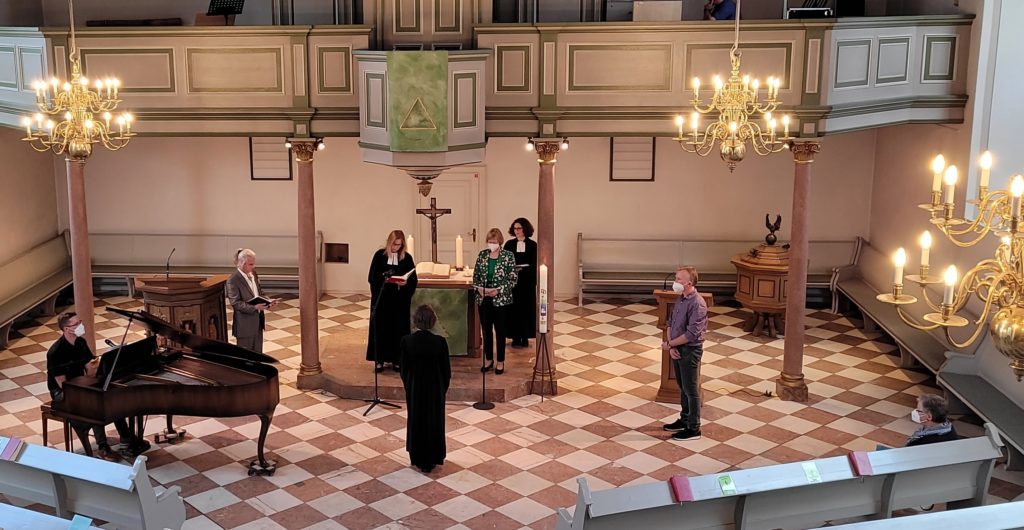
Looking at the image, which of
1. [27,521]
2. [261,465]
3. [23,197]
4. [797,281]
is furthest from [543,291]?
[23,197]

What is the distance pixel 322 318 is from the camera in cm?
1471

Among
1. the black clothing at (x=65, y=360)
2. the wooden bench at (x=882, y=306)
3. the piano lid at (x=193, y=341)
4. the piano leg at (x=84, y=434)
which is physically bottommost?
the piano leg at (x=84, y=434)

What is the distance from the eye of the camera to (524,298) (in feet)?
41.5

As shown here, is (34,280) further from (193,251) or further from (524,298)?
(524,298)

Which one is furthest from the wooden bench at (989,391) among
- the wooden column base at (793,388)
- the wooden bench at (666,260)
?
the wooden bench at (666,260)

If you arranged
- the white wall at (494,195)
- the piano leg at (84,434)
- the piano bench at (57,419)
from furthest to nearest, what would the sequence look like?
the white wall at (494,195), the piano bench at (57,419), the piano leg at (84,434)

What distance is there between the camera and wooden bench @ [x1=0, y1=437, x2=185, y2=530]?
7148 mm

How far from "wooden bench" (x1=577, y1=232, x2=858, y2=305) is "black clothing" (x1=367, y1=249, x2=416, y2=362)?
4289 mm

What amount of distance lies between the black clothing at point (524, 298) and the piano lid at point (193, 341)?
12.4 ft

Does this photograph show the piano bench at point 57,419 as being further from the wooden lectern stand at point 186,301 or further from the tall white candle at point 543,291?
the tall white candle at point 543,291

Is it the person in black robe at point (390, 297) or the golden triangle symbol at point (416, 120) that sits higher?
the golden triangle symbol at point (416, 120)

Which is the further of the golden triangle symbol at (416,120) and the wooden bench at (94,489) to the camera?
the golden triangle symbol at (416,120)

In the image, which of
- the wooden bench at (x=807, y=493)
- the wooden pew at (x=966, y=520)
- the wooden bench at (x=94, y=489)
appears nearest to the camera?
the wooden pew at (x=966, y=520)

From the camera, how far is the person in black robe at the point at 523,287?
40.6 ft
